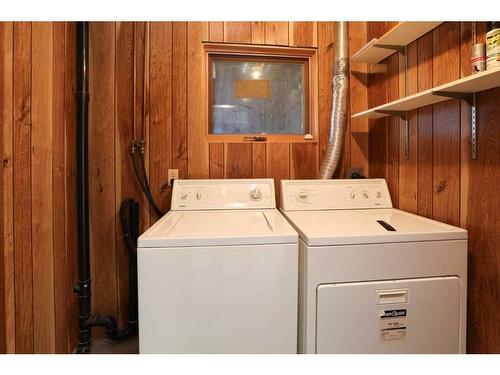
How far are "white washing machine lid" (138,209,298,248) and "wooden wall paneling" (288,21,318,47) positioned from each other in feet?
4.44

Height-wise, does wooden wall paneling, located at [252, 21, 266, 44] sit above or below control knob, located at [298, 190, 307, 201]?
above

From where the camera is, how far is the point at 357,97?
1.92 m

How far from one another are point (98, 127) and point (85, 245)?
78cm

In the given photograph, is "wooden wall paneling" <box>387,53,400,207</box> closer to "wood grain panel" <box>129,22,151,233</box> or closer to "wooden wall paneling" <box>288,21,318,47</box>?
"wooden wall paneling" <box>288,21,318,47</box>

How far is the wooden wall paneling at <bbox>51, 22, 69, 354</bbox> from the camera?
4.36 ft

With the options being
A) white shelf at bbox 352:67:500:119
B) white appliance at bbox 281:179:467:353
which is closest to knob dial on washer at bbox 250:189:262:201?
white appliance at bbox 281:179:467:353

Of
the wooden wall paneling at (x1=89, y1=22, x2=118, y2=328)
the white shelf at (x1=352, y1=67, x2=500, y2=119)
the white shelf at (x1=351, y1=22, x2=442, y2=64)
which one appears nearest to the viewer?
the white shelf at (x1=352, y1=67, x2=500, y2=119)

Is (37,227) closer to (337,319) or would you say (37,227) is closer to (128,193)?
(128,193)

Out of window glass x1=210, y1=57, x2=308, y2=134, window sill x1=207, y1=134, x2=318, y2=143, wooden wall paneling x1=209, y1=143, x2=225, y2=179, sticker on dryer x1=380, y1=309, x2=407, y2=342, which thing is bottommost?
sticker on dryer x1=380, y1=309, x2=407, y2=342

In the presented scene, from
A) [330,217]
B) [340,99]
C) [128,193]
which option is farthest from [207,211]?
[340,99]

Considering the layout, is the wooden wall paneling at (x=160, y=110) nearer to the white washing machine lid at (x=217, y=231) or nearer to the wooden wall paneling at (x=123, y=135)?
the wooden wall paneling at (x=123, y=135)

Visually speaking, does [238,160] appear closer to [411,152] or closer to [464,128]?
[411,152]

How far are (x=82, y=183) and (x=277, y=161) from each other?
4.24 ft

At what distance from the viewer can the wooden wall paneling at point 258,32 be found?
1809 millimetres
